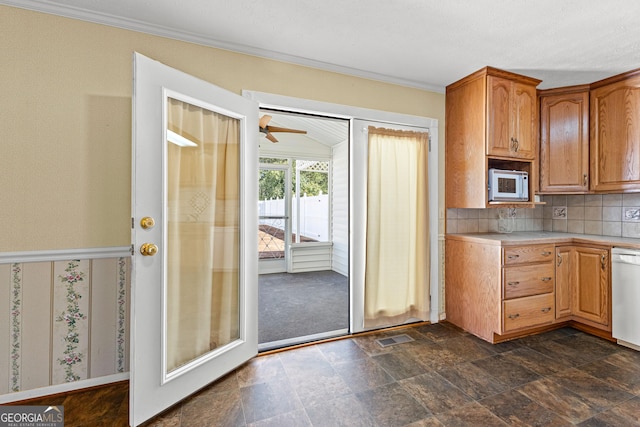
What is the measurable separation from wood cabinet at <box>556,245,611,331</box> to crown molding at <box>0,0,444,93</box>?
2214 millimetres

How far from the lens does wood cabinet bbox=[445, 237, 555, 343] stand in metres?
2.52

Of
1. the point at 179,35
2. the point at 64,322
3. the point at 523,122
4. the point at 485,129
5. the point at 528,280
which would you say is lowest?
the point at 64,322

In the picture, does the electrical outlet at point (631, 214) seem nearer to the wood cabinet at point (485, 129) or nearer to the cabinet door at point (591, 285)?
the cabinet door at point (591, 285)

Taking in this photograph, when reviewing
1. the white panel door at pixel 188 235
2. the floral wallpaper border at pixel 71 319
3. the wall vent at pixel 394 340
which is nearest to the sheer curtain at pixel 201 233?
the white panel door at pixel 188 235

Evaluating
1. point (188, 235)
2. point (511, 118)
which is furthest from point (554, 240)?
point (188, 235)

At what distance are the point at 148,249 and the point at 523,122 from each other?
3.24 m

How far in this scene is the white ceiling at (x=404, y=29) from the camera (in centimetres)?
182

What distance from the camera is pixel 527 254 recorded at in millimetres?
2619

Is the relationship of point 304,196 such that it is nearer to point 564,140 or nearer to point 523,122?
point 523,122

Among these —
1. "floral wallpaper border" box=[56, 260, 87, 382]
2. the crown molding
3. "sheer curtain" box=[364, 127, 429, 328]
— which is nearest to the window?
"sheer curtain" box=[364, 127, 429, 328]

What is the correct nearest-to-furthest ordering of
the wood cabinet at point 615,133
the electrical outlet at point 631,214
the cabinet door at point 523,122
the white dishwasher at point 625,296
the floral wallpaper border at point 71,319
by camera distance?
the floral wallpaper border at point 71,319
the white dishwasher at point 625,296
the wood cabinet at point 615,133
the cabinet door at point 523,122
the electrical outlet at point 631,214

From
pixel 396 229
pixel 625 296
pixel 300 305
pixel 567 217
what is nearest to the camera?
pixel 625 296

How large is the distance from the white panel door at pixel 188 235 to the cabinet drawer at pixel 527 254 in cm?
211

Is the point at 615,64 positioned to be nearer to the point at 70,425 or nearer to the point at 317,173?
the point at 317,173
